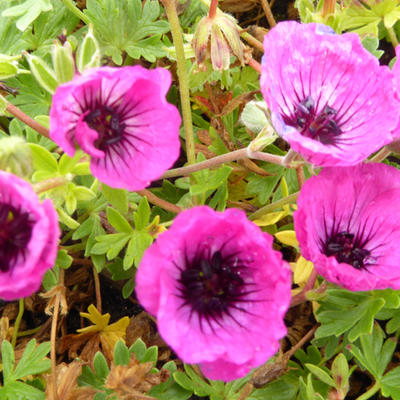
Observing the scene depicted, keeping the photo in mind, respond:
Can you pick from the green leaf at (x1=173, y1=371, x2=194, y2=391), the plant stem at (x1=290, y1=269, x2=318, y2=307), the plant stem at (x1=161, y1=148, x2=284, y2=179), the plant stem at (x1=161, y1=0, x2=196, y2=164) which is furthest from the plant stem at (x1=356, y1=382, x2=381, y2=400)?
the plant stem at (x1=161, y1=0, x2=196, y2=164)

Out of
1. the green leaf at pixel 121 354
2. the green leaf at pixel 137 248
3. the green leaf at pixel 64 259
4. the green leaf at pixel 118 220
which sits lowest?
the green leaf at pixel 121 354

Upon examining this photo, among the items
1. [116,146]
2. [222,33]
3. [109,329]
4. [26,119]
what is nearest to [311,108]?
[222,33]


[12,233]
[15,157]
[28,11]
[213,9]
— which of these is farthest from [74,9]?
[12,233]

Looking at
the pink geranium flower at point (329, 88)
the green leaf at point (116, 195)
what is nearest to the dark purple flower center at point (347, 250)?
the pink geranium flower at point (329, 88)

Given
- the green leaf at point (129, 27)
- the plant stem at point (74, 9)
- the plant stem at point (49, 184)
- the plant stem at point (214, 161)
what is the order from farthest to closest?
the green leaf at point (129, 27), the plant stem at point (74, 9), the plant stem at point (214, 161), the plant stem at point (49, 184)

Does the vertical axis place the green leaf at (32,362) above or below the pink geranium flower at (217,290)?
below

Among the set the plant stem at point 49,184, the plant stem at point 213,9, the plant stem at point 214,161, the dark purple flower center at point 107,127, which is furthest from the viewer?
the plant stem at point 213,9

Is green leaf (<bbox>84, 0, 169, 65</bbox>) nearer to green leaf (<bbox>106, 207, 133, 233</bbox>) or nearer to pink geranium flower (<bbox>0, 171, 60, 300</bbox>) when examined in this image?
green leaf (<bbox>106, 207, 133, 233</bbox>)

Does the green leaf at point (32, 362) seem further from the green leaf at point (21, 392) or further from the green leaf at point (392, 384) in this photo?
the green leaf at point (392, 384)

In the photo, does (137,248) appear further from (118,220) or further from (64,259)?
(64,259)
